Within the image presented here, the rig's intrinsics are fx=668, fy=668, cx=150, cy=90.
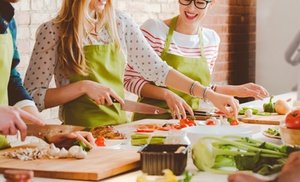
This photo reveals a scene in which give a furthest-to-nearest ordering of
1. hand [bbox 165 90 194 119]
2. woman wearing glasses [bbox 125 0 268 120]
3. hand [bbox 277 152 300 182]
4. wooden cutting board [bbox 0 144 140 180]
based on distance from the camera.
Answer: woman wearing glasses [bbox 125 0 268 120]
hand [bbox 165 90 194 119]
wooden cutting board [bbox 0 144 140 180]
hand [bbox 277 152 300 182]

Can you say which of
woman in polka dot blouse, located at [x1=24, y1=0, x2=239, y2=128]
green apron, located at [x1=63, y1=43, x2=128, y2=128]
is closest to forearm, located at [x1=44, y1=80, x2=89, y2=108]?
woman in polka dot blouse, located at [x1=24, y1=0, x2=239, y2=128]

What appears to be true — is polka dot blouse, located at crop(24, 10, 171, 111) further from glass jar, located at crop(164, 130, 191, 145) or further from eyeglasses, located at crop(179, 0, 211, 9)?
glass jar, located at crop(164, 130, 191, 145)

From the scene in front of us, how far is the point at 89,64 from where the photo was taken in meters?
3.22

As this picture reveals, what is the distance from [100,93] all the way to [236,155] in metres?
1.00

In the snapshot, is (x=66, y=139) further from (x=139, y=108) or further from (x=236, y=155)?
(x=139, y=108)

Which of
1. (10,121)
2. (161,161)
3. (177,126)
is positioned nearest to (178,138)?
(161,161)

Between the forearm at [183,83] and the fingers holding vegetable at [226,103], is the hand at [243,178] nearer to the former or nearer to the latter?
the fingers holding vegetable at [226,103]

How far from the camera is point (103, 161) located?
Result: 2.13 metres

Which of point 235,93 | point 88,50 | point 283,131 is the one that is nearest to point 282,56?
point 235,93

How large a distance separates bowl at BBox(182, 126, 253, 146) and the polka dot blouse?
87 cm

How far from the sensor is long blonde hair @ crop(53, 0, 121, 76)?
3.09 meters

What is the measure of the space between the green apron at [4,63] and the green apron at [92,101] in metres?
0.58

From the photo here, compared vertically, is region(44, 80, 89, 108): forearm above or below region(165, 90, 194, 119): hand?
above

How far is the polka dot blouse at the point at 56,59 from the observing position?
10.0 feet
